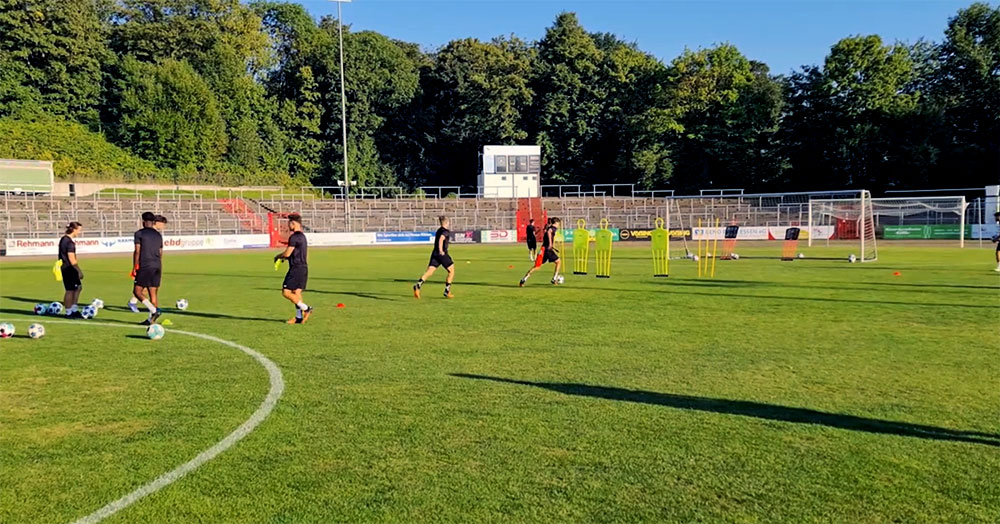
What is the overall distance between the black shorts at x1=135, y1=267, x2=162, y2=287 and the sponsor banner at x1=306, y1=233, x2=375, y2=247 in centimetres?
3405

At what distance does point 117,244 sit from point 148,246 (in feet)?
105

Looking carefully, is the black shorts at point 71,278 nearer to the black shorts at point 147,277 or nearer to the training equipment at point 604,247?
the black shorts at point 147,277

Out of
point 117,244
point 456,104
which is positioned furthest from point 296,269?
point 456,104

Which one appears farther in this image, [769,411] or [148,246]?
[148,246]

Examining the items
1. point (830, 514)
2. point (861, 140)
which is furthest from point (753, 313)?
point (861, 140)

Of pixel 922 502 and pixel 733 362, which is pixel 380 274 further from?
pixel 922 502

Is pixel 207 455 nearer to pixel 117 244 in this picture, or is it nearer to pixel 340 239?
pixel 117 244

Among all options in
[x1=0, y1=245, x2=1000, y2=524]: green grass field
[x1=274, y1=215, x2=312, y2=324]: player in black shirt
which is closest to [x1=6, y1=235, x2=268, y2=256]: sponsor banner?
[x1=0, y1=245, x2=1000, y2=524]: green grass field

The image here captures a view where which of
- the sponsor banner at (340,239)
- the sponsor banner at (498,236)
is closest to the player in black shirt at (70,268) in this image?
the sponsor banner at (340,239)

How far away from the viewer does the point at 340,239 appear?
47219 millimetres

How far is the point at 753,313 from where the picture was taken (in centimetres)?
1292

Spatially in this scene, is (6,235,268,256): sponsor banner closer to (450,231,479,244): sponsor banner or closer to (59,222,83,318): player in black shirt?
(450,231,479,244): sponsor banner

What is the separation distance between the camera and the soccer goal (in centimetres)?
3375

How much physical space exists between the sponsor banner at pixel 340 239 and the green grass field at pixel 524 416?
3321 centimetres
